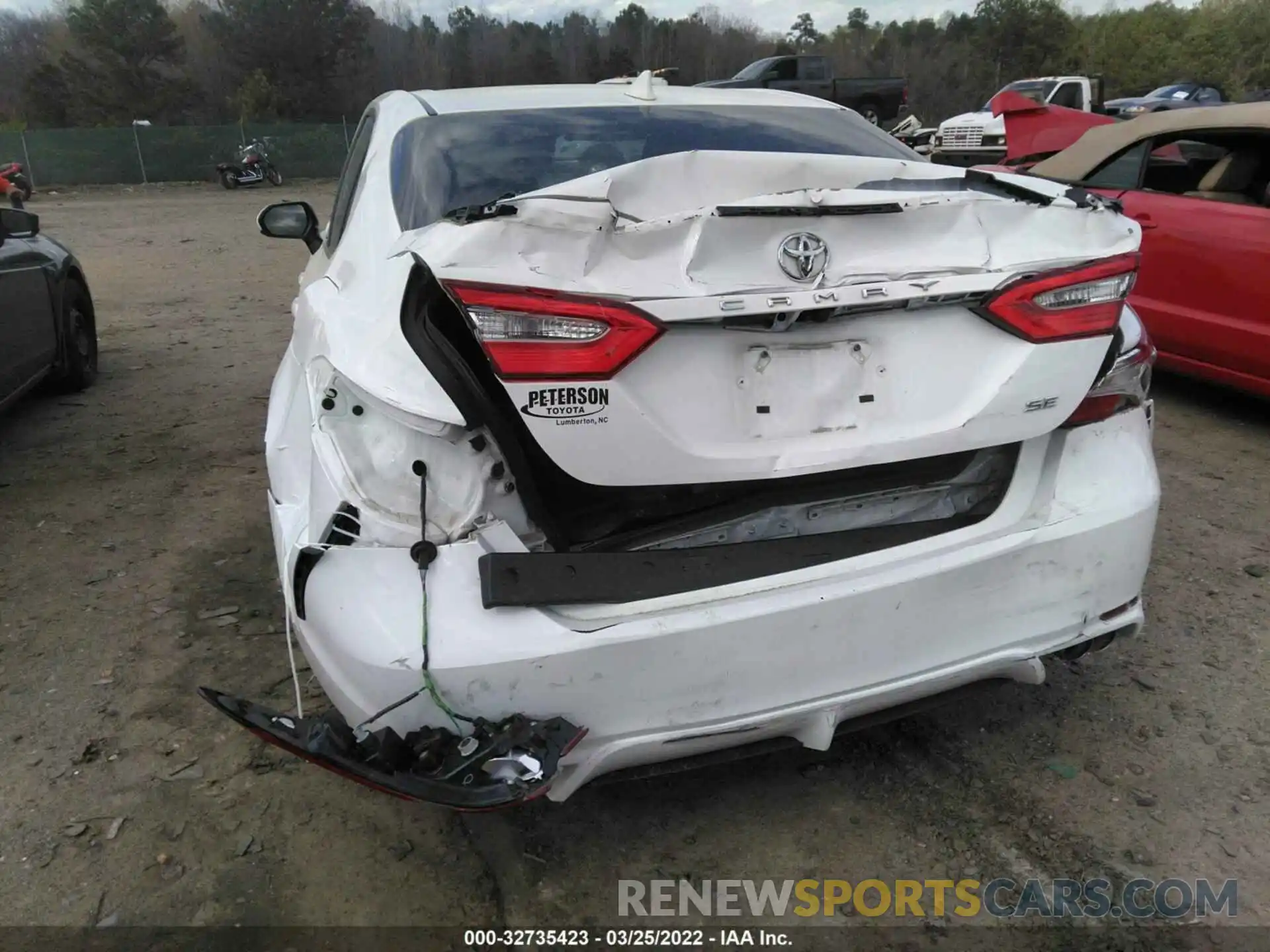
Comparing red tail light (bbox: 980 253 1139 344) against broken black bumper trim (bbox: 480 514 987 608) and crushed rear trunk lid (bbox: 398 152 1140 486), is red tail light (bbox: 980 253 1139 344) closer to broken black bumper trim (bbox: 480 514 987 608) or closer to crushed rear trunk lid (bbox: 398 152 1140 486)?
crushed rear trunk lid (bbox: 398 152 1140 486)

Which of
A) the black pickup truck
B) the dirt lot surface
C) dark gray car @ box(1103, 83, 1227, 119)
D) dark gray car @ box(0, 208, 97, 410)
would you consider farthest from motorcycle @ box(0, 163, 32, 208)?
dark gray car @ box(1103, 83, 1227, 119)

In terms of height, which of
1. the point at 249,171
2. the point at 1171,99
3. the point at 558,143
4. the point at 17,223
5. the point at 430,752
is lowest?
the point at 249,171

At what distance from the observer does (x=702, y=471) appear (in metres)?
1.84

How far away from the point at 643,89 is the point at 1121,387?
1779mm

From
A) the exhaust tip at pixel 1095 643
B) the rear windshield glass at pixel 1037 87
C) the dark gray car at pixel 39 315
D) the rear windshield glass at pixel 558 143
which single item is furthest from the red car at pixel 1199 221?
the rear windshield glass at pixel 1037 87

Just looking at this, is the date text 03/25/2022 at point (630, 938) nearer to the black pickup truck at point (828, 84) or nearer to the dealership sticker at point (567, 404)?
the dealership sticker at point (567, 404)

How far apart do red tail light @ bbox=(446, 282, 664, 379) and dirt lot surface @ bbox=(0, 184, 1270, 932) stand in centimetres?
89

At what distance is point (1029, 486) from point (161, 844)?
82.2 inches

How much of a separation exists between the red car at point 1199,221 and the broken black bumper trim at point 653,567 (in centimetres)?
315

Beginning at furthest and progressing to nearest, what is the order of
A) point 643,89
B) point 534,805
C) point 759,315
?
1. point 643,89
2. point 534,805
3. point 759,315

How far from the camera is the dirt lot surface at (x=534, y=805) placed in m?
2.07

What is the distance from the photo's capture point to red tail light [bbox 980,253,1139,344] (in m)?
1.93

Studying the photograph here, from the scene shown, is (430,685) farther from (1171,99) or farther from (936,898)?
(1171,99)

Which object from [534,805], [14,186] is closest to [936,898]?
[534,805]
